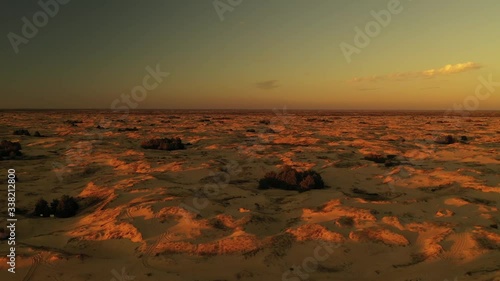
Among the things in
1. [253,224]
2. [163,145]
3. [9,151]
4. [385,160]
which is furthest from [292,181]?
[9,151]

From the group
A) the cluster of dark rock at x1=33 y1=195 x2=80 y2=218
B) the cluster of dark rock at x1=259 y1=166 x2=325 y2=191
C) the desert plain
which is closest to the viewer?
the desert plain

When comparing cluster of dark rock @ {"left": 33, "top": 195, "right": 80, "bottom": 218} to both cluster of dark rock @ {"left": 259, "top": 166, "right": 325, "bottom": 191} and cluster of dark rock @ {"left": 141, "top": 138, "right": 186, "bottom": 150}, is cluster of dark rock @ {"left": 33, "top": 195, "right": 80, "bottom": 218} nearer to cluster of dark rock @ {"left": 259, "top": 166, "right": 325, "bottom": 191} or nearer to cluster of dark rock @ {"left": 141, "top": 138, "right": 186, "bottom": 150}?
cluster of dark rock @ {"left": 259, "top": 166, "right": 325, "bottom": 191}

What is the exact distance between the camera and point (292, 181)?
983 centimetres

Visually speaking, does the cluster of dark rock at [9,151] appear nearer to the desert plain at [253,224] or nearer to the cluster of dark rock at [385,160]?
the desert plain at [253,224]

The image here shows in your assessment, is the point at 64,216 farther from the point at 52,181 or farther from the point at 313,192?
the point at 313,192

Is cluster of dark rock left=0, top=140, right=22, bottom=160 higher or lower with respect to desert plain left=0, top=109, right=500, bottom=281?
higher

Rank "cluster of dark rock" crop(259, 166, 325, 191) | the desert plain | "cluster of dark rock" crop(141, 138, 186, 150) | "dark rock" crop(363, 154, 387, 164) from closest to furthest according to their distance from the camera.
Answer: the desert plain → "cluster of dark rock" crop(259, 166, 325, 191) → "dark rock" crop(363, 154, 387, 164) → "cluster of dark rock" crop(141, 138, 186, 150)

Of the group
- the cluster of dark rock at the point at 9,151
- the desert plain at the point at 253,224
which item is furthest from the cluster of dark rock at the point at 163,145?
the cluster of dark rock at the point at 9,151

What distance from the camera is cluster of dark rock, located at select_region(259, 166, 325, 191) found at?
31.7 feet

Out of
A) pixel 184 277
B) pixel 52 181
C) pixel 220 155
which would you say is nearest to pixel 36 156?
pixel 52 181

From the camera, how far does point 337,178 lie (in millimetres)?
11109

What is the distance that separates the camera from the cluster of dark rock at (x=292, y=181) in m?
9.65

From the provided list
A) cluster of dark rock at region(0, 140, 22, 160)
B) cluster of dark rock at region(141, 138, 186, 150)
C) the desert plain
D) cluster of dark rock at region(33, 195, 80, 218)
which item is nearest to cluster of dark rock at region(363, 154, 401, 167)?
the desert plain

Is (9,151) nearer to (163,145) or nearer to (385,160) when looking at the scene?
(163,145)
